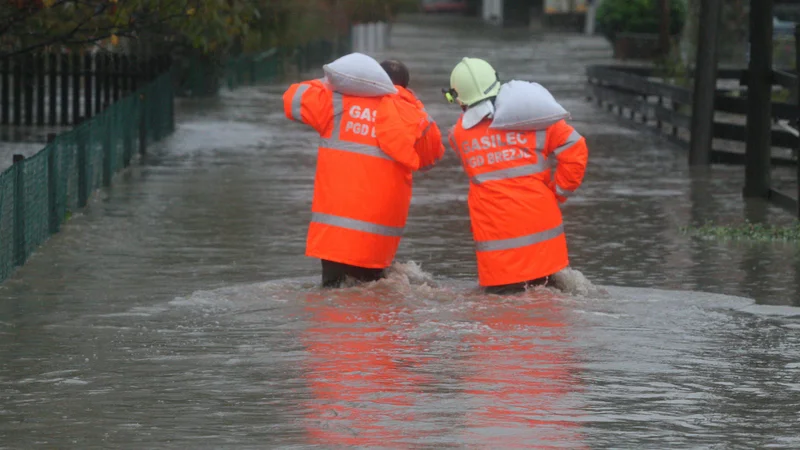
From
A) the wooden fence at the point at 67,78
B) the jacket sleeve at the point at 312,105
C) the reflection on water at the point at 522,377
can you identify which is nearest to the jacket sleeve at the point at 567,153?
the reflection on water at the point at 522,377

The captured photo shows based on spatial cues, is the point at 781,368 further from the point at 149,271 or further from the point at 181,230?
the point at 181,230

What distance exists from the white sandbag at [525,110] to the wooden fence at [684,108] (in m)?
5.78

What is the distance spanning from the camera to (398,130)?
11.8 metres

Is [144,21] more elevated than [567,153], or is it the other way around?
[144,21]

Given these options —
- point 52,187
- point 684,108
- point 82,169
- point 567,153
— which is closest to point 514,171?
point 567,153

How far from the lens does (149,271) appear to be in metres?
13.2

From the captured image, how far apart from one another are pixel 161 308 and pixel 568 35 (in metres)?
69.2

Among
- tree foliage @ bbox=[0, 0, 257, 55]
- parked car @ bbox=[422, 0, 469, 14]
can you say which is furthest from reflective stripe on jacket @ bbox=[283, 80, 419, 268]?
parked car @ bbox=[422, 0, 469, 14]

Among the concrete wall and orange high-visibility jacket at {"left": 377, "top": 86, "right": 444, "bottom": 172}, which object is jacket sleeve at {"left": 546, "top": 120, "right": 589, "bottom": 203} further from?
the concrete wall

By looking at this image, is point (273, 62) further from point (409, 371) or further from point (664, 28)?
point (409, 371)

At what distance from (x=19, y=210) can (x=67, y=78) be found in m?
13.9

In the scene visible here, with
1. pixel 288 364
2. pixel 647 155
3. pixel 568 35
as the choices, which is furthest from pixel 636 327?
pixel 568 35

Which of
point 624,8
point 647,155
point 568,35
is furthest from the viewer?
point 568,35

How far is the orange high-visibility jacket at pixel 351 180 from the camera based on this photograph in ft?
39.0
